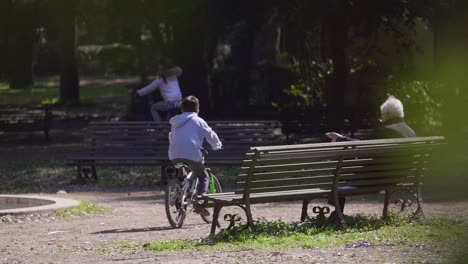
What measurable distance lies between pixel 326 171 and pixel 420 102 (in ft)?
51.9

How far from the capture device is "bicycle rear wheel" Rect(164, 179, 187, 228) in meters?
12.3

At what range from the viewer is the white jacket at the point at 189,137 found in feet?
40.4

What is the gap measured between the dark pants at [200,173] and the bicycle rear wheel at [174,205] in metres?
0.23

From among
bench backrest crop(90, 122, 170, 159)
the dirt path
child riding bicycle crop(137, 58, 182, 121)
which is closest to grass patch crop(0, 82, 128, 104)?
child riding bicycle crop(137, 58, 182, 121)

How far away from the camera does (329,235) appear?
10555 mm

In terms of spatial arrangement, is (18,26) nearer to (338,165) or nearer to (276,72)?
(276,72)

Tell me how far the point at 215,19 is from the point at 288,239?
1649 centimetres

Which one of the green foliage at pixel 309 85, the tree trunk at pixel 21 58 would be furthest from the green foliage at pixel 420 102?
the tree trunk at pixel 21 58

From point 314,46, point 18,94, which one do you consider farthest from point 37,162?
point 18,94

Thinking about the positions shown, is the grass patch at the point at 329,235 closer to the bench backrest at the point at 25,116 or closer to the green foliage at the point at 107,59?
the bench backrest at the point at 25,116

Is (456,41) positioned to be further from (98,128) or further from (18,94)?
(18,94)

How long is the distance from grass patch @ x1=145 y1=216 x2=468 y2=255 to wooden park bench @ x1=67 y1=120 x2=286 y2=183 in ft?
24.0

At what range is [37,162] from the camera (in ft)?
72.1

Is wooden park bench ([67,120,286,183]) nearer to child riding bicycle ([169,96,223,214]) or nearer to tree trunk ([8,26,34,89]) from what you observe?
child riding bicycle ([169,96,223,214])
